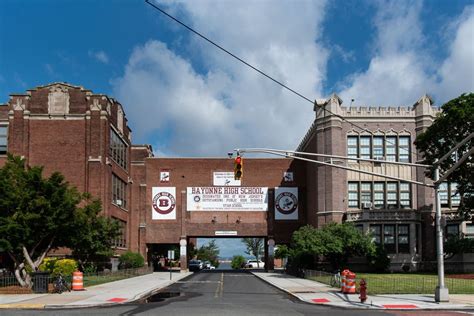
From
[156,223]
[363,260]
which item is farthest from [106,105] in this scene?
[363,260]

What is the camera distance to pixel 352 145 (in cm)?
5722

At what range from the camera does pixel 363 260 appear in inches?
2115

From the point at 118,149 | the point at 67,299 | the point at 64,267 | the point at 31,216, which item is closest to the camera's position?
the point at 67,299

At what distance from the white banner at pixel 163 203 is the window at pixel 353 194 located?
20271 mm

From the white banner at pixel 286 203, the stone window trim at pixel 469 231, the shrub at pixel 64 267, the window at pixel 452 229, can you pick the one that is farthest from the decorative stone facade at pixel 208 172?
the shrub at pixel 64 267

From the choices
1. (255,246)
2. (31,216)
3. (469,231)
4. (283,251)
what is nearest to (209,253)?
(255,246)

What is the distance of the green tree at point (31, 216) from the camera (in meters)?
29.6

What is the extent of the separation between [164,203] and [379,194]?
939 inches

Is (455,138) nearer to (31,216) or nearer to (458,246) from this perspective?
(458,246)

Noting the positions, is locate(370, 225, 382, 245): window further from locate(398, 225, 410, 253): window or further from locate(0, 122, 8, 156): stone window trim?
locate(0, 122, 8, 156): stone window trim

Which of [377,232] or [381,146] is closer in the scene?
[377,232]

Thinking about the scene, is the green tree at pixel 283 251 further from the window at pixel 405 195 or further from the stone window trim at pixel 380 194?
the window at pixel 405 195

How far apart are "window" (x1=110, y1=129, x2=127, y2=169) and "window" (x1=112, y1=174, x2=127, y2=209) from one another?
1.83 meters

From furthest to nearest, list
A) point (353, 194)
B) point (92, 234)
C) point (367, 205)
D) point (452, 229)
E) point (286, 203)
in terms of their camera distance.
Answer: point (286, 203) → point (353, 194) → point (452, 229) → point (367, 205) → point (92, 234)
